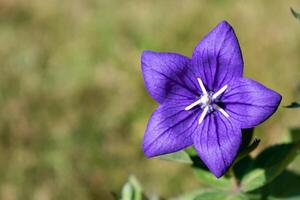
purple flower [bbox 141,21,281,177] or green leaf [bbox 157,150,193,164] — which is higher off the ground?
purple flower [bbox 141,21,281,177]

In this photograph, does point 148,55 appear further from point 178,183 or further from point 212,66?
point 178,183

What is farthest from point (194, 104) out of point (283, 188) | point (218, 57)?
point (283, 188)

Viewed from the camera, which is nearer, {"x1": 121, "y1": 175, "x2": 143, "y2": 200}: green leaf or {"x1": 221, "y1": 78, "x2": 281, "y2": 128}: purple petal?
{"x1": 221, "y1": 78, "x2": 281, "y2": 128}: purple petal

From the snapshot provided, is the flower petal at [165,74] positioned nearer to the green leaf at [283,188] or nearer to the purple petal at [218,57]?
the purple petal at [218,57]

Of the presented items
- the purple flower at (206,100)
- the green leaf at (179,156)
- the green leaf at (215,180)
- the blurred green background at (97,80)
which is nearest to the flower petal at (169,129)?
the purple flower at (206,100)

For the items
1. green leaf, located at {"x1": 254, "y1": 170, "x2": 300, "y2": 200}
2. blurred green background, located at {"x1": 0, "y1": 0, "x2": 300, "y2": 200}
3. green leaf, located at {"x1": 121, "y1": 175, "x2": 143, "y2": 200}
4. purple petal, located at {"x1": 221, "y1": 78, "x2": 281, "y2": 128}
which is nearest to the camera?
purple petal, located at {"x1": 221, "y1": 78, "x2": 281, "y2": 128}

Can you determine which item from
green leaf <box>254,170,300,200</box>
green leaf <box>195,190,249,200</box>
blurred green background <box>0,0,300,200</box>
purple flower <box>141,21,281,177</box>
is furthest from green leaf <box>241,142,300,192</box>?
blurred green background <box>0,0,300,200</box>

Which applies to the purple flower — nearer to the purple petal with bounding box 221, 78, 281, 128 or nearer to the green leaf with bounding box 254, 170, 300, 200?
the purple petal with bounding box 221, 78, 281, 128

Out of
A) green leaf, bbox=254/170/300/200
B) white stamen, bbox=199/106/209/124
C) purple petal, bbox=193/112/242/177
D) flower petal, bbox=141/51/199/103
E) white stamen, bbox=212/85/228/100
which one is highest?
flower petal, bbox=141/51/199/103

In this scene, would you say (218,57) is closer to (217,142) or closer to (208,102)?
(208,102)
